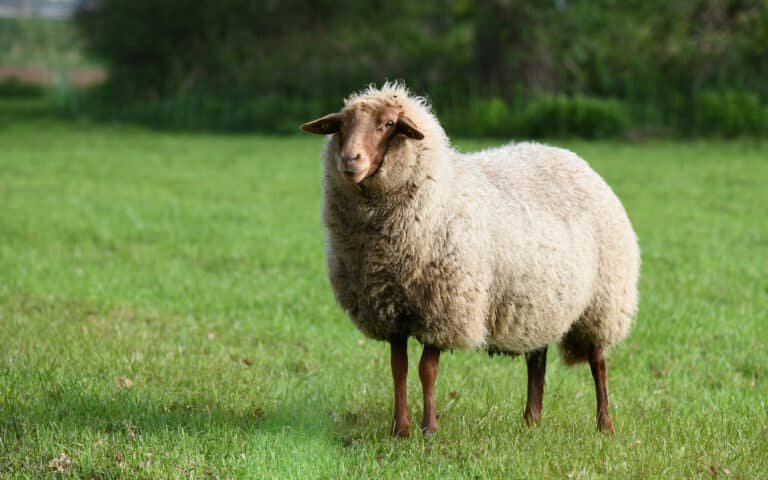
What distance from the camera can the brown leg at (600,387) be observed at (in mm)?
5539

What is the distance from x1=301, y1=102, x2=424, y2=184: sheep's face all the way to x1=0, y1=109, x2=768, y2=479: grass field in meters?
1.38

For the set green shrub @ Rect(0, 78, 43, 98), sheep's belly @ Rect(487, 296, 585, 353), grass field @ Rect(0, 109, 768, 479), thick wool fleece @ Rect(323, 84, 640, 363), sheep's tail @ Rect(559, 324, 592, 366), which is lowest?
green shrub @ Rect(0, 78, 43, 98)

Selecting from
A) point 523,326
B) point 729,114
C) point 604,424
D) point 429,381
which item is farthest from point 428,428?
point 729,114

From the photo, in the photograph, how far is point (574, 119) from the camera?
750 inches

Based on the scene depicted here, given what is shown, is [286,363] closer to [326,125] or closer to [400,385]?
[400,385]

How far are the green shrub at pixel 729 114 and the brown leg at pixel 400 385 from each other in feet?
49.3

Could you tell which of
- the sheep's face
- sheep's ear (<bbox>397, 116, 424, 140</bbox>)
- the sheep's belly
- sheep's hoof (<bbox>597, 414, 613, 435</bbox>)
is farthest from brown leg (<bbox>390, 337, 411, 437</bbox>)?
sheep's hoof (<bbox>597, 414, 613, 435</bbox>)

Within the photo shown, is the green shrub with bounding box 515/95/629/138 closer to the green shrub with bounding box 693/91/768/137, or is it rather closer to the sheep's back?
the green shrub with bounding box 693/91/768/137

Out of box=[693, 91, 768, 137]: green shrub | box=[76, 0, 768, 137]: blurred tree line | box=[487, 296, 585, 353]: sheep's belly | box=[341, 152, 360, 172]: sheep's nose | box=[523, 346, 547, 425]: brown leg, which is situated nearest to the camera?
box=[341, 152, 360, 172]: sheep's nose

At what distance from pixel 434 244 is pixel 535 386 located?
1242 millimetres

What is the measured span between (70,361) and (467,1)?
17.0 meters

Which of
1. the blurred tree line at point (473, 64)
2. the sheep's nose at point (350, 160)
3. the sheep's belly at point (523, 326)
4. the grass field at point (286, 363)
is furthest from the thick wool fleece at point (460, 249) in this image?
the blurred tree line at point (473, 64)

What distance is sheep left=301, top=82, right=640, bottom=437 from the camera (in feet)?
16.0

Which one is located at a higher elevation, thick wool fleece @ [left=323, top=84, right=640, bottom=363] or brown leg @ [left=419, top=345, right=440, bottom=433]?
thick wool fleece @ [left=323, top=84, right=640, bottom=363]
